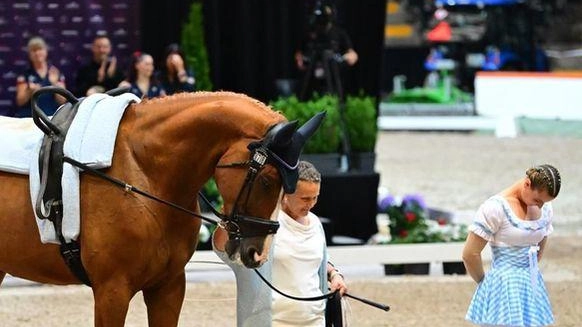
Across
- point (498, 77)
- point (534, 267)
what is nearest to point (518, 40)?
point (498, 77)

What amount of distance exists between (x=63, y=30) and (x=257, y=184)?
902 cm

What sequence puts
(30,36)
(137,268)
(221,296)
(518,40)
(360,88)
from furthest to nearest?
(518,40) < (360,88) < (30,36) < (221,296) < (137,268)

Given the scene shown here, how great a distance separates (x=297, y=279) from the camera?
6.32 m

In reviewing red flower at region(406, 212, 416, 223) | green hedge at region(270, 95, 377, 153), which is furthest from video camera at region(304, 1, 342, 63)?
red flower at region(406, 212, 416, 223)

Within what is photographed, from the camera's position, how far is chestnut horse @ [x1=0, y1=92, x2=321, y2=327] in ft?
18.0

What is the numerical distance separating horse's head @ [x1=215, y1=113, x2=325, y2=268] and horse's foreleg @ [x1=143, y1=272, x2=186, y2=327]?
40cm

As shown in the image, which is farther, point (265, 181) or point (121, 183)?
point (121, 183)

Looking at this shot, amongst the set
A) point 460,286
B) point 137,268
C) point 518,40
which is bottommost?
point 518,40

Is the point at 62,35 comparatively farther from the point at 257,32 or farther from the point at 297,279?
the point at 297,279

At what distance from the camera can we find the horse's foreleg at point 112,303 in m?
5.63

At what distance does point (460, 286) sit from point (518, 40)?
3012 cm

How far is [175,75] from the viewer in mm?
12547

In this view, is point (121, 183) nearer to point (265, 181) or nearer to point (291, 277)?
point (265, 181)

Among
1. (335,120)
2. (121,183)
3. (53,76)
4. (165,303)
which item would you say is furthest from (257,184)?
(335,120)
